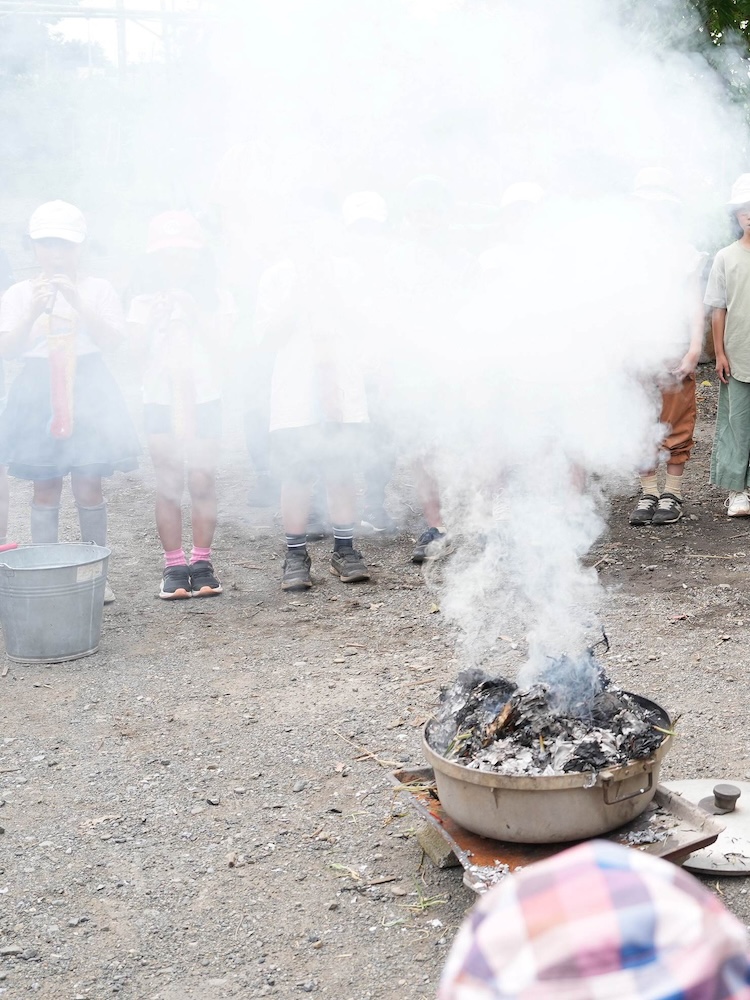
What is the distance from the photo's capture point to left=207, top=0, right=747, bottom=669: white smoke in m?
4.32

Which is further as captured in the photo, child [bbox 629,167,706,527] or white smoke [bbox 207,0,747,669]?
child [bbox 629,167,706,527]

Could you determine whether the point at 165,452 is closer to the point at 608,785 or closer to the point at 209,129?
the point at 209,129

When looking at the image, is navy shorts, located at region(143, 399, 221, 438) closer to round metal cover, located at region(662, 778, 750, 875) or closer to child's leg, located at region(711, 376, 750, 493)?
round metal cover, located at region(662, 778, 750, 875)

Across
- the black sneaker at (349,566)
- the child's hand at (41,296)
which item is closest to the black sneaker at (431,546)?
the black sneaker at (349,566)

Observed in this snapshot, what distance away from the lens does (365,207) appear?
5.18 meters

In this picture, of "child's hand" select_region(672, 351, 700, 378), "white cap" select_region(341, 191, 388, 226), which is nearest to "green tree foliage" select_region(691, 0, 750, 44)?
"child's hand" select_region(672, 351, 700, 378)

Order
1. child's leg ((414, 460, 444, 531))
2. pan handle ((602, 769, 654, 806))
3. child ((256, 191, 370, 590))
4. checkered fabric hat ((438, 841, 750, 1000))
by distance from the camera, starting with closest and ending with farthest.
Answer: checkered fabric hat ((438, 841, 750, 1000)), pan handle ((602, 769, 654, 806)), child ((256, 191, 370, 590)), child's leg ((414, 460, 444, 531))

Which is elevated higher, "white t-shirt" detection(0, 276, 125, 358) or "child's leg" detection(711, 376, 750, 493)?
"white t-shirt" detection(0, 276, 125, 358)

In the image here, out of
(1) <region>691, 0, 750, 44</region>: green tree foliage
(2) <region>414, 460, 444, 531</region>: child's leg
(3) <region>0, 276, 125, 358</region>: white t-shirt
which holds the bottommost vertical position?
(2) <region>414, 460, 444, 531</region>: child's leg

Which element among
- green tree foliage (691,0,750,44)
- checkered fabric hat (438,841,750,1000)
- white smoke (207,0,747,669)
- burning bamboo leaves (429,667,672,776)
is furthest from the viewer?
green tree foliage (691,0,750,44)

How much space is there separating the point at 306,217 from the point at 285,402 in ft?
3.26

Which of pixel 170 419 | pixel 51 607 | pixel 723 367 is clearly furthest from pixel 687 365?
pixel 51 607

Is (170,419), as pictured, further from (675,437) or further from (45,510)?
(675,437)

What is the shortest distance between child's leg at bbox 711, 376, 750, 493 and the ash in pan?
380 centimetres
